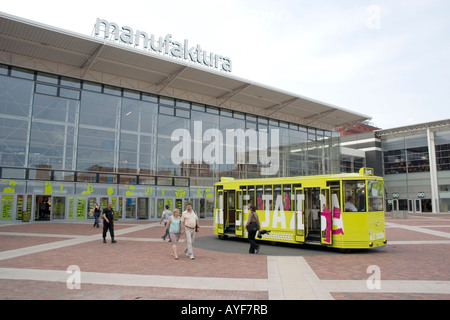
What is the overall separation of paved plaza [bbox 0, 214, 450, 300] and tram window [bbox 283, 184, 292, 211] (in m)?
1.59

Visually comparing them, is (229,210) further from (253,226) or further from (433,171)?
(433,171)

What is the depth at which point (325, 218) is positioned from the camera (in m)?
12.3

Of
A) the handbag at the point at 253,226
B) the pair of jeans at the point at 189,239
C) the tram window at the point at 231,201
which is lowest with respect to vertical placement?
the pair of jeans at the point at 189,239

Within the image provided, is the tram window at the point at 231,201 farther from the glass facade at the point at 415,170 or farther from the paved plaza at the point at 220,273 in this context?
the glass facade at the point at 415,170

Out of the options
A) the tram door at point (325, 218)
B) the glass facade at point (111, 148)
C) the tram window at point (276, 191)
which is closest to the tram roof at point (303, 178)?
the tram window at point (276, 191)

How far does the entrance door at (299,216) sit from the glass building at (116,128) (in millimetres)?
17239

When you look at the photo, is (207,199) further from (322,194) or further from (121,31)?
(322,194)

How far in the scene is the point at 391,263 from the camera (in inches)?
389

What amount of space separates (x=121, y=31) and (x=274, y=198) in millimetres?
18451

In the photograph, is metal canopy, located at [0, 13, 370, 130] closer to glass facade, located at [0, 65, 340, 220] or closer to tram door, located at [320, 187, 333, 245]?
glass facade, located at [0, 65, 340, 220]

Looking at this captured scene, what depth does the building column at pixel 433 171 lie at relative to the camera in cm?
4756

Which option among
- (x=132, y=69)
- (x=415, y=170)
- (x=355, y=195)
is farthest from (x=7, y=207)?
(x=415, y=170)

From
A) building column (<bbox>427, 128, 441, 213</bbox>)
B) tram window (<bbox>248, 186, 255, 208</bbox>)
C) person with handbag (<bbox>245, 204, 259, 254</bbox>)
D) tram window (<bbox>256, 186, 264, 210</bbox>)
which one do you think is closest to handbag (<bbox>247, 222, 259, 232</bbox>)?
person with handbag (<bbox>245, 204, 259, 254</bbox>)
